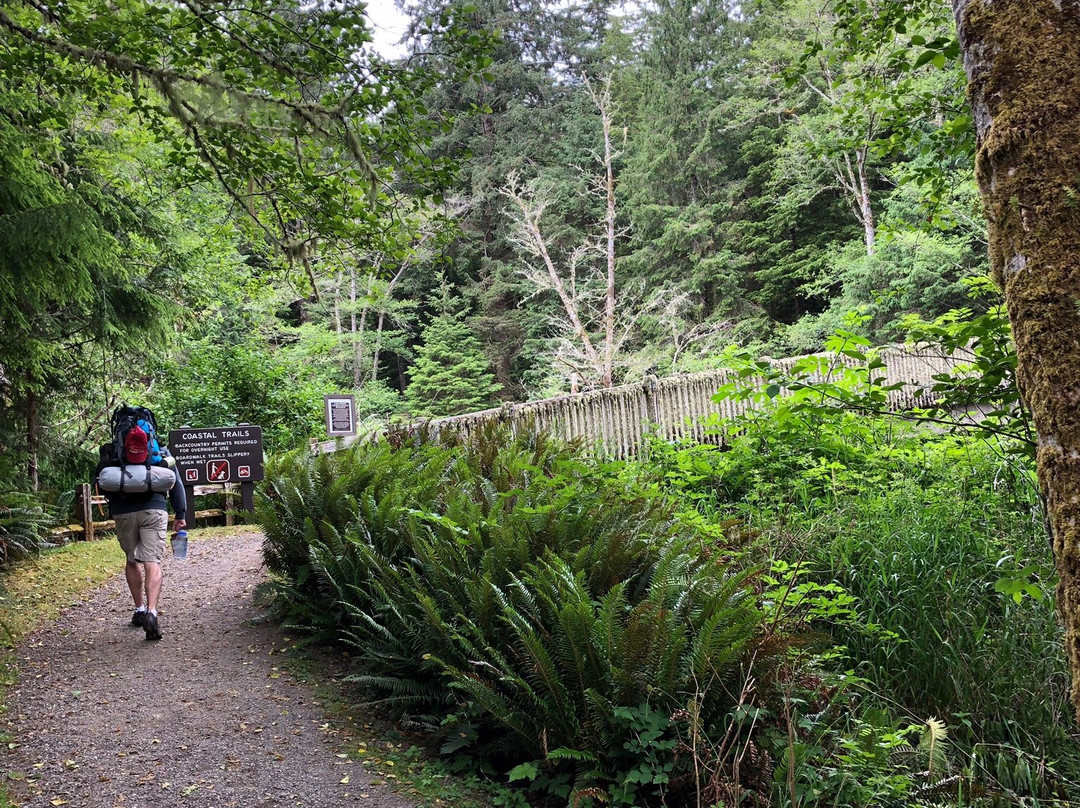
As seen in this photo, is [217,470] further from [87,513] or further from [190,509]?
[87,513]

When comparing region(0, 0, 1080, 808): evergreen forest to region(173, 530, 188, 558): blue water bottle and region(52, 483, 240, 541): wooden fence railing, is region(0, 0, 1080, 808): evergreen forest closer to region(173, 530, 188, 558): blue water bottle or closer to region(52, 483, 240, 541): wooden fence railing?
region(52, 483, 240, 541): wooden fence railing

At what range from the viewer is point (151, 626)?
226 inches

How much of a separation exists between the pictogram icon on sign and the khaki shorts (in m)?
3.37

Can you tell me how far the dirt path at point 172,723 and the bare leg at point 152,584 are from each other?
291 mm

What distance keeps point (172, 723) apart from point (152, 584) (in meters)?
1.77

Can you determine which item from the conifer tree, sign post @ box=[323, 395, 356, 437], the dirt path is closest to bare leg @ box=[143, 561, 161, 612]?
the dirt path

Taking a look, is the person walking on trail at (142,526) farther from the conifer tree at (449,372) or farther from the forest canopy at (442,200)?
the conifer tree at (449,372)

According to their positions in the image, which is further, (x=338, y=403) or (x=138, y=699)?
(x=338, y=403)

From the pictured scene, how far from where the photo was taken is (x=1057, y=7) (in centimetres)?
177

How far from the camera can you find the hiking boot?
5.73 m

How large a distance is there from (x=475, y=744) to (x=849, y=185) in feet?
86.2

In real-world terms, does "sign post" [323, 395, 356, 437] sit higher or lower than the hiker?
higher

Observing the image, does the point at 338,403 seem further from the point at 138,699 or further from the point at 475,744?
the point at 475,744

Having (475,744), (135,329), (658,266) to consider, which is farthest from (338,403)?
(658,266)
